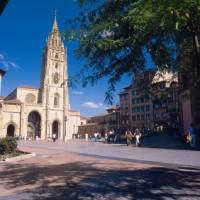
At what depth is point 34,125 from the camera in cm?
7725

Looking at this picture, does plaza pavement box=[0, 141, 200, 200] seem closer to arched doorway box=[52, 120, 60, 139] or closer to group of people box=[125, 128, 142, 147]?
group of people box=[125, 128, 142, 147]

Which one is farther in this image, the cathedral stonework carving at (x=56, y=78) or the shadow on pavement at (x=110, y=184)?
the cathedral stonework carving at (x=56, y=78)

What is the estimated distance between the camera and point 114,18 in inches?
209

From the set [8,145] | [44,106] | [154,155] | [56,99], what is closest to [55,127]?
[44,106]

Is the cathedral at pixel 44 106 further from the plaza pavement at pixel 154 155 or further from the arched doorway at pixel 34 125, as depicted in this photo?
the plaza pavement at pixel 154 155

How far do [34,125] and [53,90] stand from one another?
1175 centimetres

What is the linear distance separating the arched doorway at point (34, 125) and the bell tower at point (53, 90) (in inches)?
110

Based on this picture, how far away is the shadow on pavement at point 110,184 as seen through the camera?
6.48m

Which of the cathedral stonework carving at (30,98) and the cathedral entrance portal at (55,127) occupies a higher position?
the cathedral stonework carving at (30,98)

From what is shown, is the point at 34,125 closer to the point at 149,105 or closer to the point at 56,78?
the point at 56,78

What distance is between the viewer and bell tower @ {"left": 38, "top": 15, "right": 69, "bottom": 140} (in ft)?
251

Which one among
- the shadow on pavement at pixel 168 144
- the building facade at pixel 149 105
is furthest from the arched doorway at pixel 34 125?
the shadow on pavement at pixel 168 144

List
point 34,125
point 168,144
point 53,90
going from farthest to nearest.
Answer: point 53,90 → point 34,125 → point 168,144

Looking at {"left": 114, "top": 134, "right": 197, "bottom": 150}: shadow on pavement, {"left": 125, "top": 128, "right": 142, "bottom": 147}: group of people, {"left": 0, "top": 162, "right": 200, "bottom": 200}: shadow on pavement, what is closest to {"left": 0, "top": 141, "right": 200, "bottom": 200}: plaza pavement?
{"left": 0, "top": 162, "right": 200, "bottom": 200}: shadow on pavement
